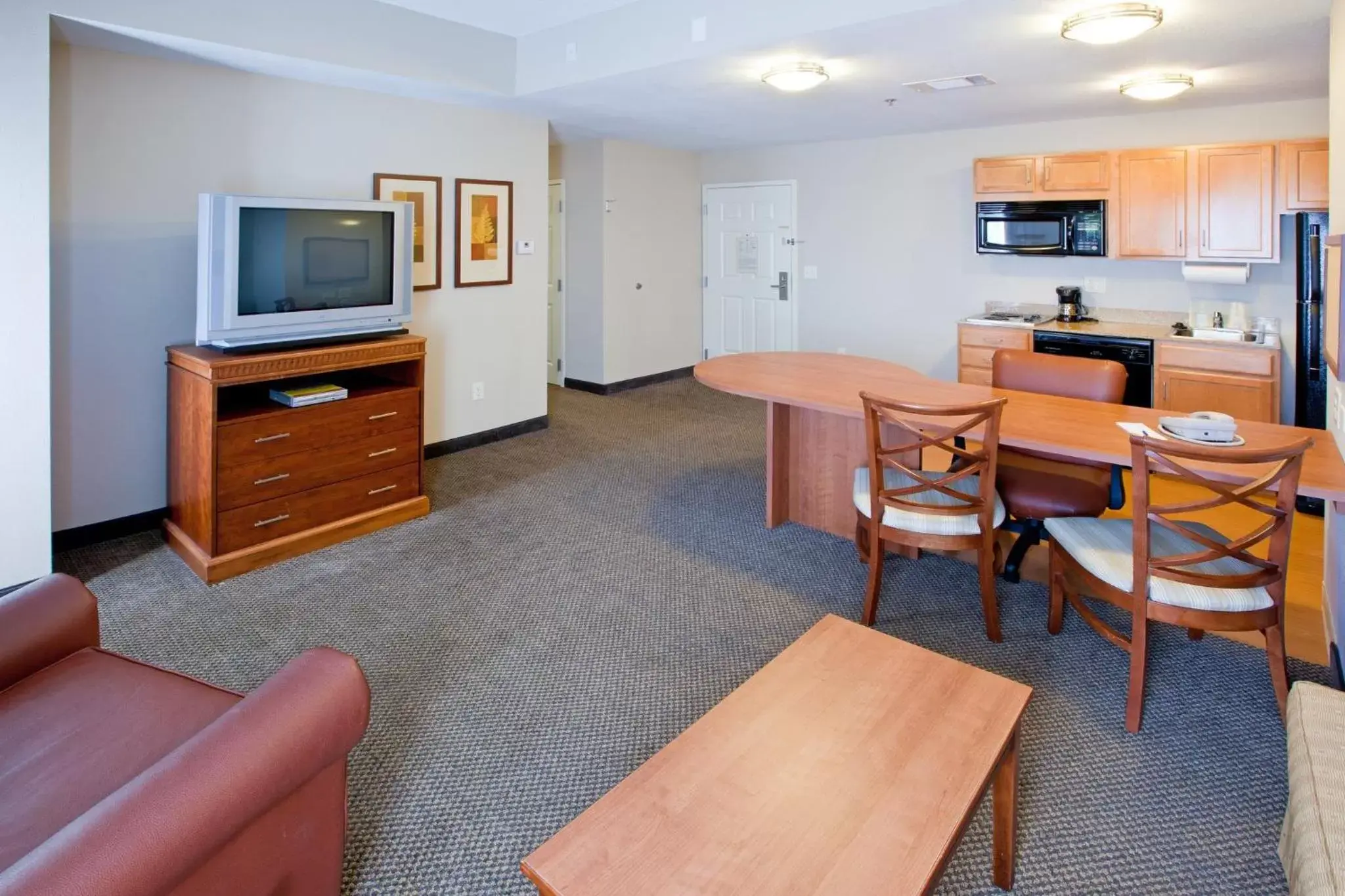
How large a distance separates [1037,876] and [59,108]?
455 centimetres

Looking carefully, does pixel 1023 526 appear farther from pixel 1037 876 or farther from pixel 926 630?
pixel 1037 876

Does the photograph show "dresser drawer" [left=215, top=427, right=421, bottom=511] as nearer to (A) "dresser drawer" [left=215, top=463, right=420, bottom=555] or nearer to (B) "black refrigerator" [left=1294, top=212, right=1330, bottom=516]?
(A) "dresser drawer" [left=215, top=463, right=420, bottom=555]

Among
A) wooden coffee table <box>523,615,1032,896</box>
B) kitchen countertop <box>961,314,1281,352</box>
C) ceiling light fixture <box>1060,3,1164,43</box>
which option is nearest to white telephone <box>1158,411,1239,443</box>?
wooden coffee table <box>523,615,1032,896</box>

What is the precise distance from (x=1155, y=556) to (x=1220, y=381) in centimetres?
303

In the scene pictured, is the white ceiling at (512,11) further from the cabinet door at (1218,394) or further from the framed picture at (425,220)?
the cabinet door at (1218,394)

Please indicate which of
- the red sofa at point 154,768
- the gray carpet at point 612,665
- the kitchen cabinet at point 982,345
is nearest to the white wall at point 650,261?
the kitchen cabinet at point 982,345

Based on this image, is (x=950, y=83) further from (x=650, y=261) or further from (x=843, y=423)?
(x=650, y=261)

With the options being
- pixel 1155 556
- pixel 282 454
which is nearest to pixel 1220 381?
pixel 1155 556

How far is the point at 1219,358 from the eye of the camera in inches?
189

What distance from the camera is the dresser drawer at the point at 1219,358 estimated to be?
4.62 metres

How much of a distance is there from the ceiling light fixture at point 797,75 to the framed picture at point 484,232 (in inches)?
78.9

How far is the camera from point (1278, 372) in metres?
4.62

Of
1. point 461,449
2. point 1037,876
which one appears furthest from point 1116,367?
point 461,449

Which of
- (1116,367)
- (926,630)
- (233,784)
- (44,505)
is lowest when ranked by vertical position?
(926,630)
